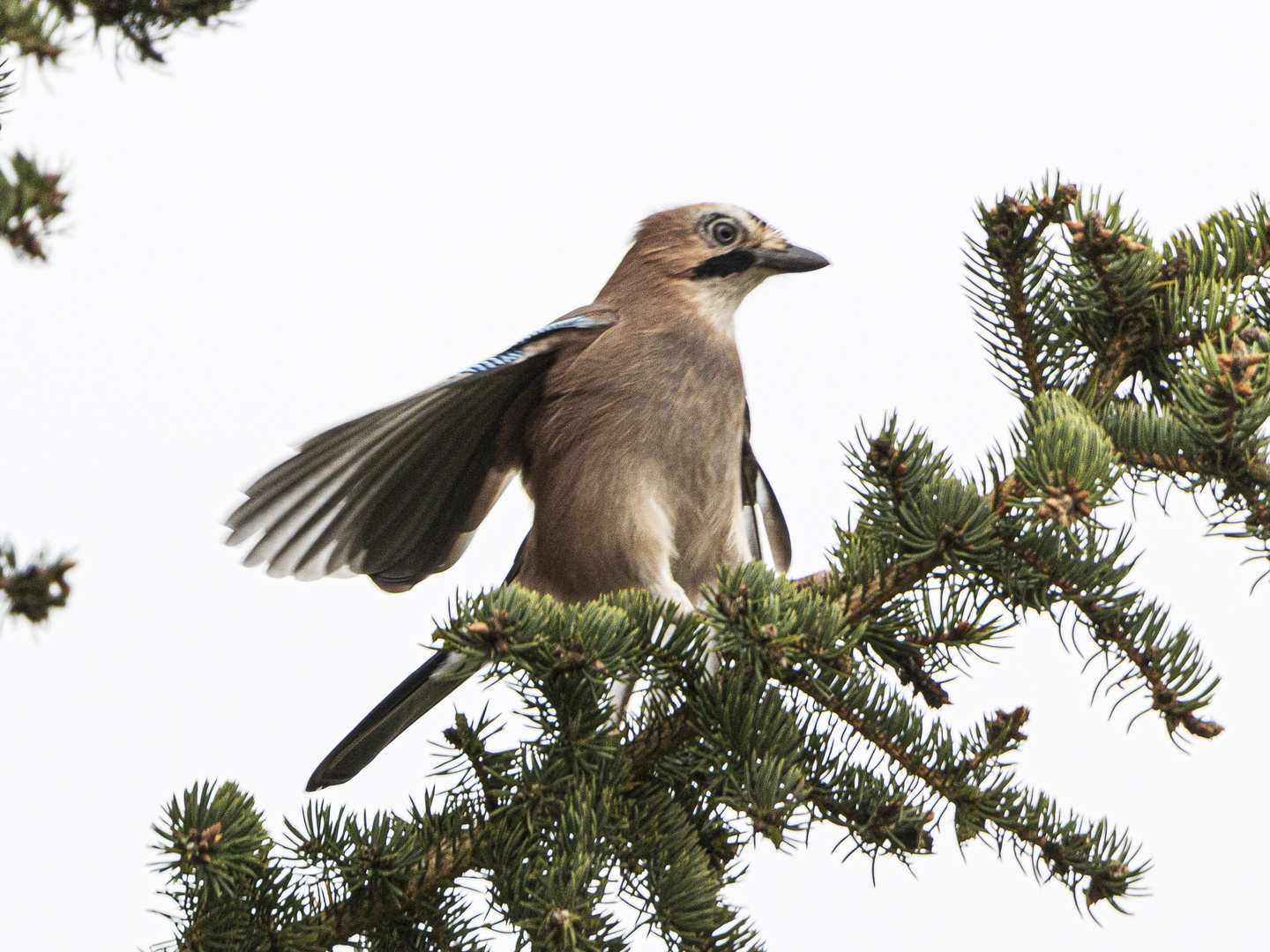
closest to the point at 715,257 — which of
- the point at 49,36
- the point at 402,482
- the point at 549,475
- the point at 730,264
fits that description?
the point at 730,264

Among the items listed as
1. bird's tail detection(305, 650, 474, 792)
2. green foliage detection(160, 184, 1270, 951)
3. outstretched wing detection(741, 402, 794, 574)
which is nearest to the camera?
green foliage detection(160, 184, 1270, 951)

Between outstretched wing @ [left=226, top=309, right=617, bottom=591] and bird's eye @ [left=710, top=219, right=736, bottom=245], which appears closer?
outstretched wing @ [left=226, top=309, right=617, bottom=591]

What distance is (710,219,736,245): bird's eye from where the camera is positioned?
433 centimetres

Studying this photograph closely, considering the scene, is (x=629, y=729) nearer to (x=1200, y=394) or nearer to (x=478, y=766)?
(x=478, y=766)

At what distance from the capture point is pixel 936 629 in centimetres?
247

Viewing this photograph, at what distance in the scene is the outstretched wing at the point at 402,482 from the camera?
3459 mm

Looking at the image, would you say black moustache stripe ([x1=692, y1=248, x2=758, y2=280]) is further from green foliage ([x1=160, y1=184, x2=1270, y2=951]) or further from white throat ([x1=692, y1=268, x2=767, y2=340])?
green foliage ([x1=160, y1=184, x2=1270, y2=951])

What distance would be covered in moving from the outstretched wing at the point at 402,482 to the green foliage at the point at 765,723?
1221 mm

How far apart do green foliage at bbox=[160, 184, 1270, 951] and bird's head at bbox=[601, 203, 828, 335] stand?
177 centimetres

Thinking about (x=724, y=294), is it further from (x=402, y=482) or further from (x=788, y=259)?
(x=402, y=482)

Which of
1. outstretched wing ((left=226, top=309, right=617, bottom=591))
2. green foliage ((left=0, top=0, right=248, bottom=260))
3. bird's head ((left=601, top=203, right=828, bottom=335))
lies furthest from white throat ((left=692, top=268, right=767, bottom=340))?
green foliage ((left=0, top=0, right=248, bottom=260))

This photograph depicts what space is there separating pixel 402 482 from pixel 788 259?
1509 mm

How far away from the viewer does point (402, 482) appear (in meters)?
3.75

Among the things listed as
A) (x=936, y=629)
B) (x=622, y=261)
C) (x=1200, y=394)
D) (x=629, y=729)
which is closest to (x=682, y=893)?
(x=629, y=729)
